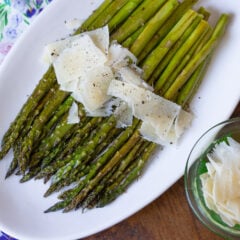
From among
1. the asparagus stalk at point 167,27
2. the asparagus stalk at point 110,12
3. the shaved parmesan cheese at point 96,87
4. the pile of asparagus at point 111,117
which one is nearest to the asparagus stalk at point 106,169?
the pile of asparagus at point 111,117

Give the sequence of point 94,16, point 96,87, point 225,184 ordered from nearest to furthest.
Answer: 1. point 225,184
2. point 96,87
3. point 94,16

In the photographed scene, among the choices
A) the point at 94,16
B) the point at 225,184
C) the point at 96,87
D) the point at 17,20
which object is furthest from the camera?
the point at 17,20

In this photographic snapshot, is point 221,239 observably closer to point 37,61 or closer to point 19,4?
point 37,61

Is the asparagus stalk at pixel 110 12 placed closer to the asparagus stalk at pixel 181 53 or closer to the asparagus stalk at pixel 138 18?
the asparagus stalk at pixel 138 18

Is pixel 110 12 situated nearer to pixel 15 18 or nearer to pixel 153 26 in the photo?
pixel 153 26

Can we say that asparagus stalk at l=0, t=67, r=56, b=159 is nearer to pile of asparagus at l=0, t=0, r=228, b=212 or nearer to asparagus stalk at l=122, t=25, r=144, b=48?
pile of asparagus at l=0, t=0, r=228, b=212

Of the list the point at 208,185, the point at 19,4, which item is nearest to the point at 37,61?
the point at 19,4

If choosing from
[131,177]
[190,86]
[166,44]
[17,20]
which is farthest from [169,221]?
[17,20]
